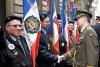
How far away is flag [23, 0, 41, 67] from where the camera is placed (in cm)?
787

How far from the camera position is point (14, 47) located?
6.53m

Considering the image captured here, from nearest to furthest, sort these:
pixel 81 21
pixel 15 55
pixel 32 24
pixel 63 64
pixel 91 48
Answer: pixel 15 55
pixel 91 48
pixel 81 21
pixel 32 24
pixel 63 64

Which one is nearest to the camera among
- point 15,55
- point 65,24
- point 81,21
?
point 15,55

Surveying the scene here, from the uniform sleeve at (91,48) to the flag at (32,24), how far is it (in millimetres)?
1142

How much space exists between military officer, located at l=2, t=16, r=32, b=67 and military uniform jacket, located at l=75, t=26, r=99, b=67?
101 cm

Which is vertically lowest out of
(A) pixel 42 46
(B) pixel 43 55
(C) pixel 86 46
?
(B) pixel 43 55

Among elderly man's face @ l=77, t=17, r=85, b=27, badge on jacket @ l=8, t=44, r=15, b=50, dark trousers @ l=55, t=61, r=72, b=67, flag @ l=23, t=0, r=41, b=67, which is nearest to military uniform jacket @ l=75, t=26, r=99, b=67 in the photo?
elderly man's face @ l=77, t=17, r=85, b=27

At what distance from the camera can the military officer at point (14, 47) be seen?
252 inches

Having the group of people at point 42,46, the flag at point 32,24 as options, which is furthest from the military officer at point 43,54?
the flag at point 32,24

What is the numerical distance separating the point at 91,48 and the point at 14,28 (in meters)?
1.43

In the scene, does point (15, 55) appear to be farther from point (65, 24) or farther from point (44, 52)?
point (65, 24)

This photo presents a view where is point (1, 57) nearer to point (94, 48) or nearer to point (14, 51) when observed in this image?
point (14, 51)

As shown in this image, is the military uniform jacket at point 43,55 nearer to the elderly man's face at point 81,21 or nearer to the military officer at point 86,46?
the military officer at point 86,46

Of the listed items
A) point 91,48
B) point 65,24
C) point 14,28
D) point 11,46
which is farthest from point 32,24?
point 65,24
